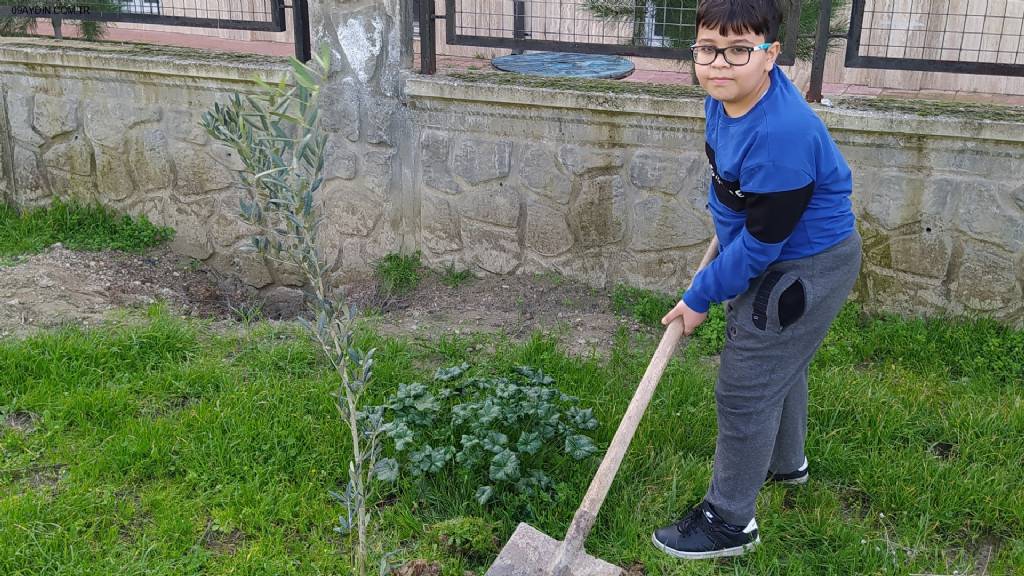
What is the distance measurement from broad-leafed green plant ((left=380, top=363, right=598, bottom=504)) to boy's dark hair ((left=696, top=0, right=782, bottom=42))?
1.40m

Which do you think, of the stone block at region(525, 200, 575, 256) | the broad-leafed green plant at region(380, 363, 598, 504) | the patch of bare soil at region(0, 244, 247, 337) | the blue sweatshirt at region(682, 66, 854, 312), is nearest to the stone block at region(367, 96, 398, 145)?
the stone block at region(525, 200, 575, 256)

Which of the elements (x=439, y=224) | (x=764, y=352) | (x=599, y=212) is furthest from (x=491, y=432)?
(x=439, y=224)

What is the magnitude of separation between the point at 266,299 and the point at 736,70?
351 centimetres

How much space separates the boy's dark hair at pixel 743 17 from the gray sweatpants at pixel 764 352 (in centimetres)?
63

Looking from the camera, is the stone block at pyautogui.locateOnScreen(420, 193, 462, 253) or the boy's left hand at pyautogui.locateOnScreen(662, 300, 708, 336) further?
the stone block at pyautogui.locateOnScreen(420, 193, 462, 253)

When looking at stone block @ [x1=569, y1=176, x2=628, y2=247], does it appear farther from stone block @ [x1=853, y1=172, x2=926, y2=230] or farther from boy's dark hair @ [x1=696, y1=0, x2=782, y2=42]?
boy's dark hair @ [x1=696, y1=0, x2=782, y2=42]

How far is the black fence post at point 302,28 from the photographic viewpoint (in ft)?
15.7

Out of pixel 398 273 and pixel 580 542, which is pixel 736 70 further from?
pixel 398 273

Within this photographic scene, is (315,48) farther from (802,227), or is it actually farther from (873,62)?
(802,227)

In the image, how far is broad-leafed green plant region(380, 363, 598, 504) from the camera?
2.99 m

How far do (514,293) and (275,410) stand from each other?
1.53m

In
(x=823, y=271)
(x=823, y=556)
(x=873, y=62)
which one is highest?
(x=873, y=62)

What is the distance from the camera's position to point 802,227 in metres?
2.50

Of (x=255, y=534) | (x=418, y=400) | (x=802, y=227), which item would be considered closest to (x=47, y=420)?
(x=255, y=534)
